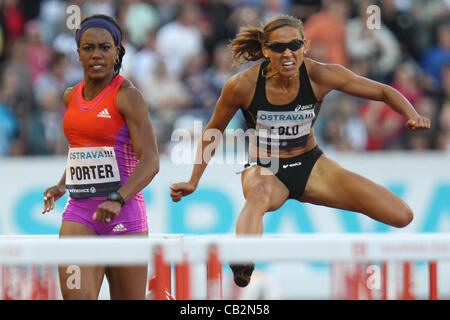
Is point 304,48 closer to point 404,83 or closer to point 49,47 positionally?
point 404,83

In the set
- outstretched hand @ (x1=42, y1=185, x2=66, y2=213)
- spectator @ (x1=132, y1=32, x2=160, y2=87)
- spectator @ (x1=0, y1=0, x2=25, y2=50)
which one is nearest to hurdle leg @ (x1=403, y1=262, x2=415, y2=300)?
outstretched hand @ (x1=42, y1=185, x2=66, y2=213)

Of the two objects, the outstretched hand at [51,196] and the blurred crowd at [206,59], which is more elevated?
the blurred crowd at [206,59]

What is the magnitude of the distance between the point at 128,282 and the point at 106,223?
40 cm

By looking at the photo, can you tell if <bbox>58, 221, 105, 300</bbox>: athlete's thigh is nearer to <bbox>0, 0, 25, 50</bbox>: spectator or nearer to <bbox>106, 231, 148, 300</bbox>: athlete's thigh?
<bbox>106, 231, 148, 300</bbox>: athlete's thigh

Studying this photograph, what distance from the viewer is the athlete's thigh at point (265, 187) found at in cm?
604

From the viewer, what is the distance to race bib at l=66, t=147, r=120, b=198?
18.4 ft

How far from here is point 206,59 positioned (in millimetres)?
12477

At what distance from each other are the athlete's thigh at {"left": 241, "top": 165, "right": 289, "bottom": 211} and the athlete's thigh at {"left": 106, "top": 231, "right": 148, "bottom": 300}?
37.6 inches

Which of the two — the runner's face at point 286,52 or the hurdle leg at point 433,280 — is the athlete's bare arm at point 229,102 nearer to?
the runner's face at point 286,52

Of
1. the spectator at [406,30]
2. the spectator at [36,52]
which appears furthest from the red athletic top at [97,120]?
the spectator at [406,30]

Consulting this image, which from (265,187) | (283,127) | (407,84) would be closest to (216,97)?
(407,84)

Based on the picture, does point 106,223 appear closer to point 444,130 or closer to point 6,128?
point 6,128

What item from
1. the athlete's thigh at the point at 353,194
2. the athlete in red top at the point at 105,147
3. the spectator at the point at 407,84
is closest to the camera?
the athlete in red top at the point at 105,147

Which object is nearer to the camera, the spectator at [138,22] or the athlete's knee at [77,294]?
the athlete's knee at [77,294]
